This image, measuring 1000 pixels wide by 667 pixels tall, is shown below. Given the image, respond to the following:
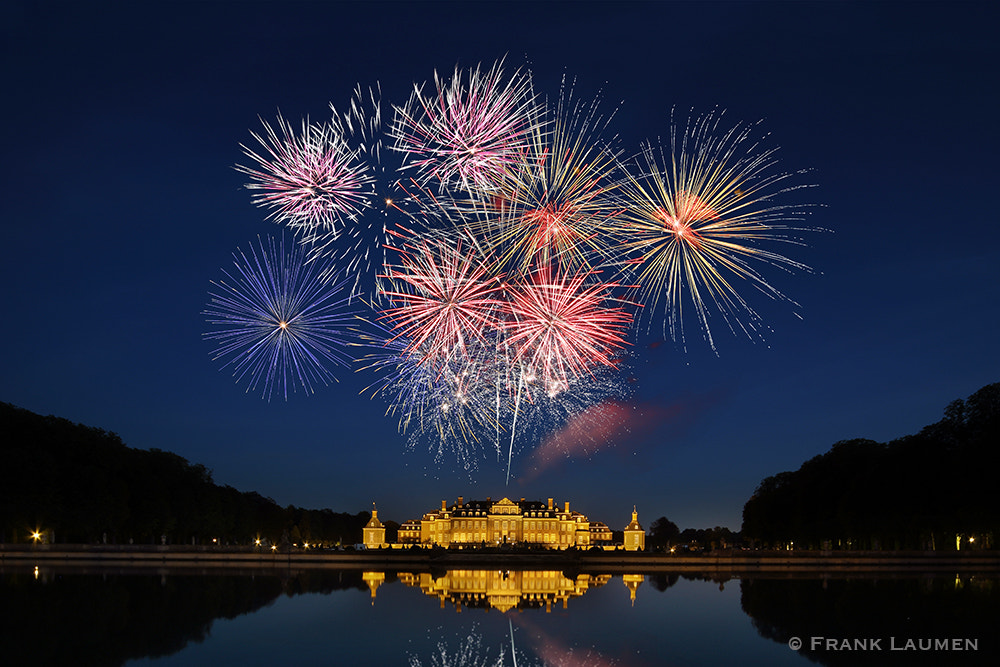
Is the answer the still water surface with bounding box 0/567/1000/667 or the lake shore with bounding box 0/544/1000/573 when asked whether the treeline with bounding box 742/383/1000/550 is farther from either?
the still water surface with bounding box 0/567/1000/667

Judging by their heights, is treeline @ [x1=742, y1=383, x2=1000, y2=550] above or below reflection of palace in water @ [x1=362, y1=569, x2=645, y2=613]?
above

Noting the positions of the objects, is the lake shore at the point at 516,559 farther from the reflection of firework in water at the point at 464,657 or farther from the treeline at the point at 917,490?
the reflection of firework in water at the point at 464,657

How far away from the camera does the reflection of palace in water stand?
32.0 metres

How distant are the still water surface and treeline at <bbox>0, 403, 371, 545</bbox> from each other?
26087 mm

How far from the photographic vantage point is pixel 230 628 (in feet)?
78.0

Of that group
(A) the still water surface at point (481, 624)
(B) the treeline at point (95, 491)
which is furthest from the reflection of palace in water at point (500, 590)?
(B) the treeline at point (95, 491)

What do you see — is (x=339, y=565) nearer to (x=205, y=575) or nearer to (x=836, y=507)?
(x=205, y=575)

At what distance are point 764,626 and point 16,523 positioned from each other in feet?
189

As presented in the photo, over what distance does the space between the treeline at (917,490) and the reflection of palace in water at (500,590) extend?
101 ft

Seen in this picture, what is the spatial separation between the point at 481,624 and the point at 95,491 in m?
54.4

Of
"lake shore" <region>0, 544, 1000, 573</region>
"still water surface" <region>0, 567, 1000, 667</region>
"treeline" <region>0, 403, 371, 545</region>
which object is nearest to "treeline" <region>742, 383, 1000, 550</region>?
"lake shore" <region>0, 544, 1000, 573</region>

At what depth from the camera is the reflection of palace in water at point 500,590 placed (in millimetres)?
31953

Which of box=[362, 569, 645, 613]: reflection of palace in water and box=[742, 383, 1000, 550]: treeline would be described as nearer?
box=[362, 569, 645, 613]: reflection of palace in water

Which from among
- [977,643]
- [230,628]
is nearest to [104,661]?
[230,628]
